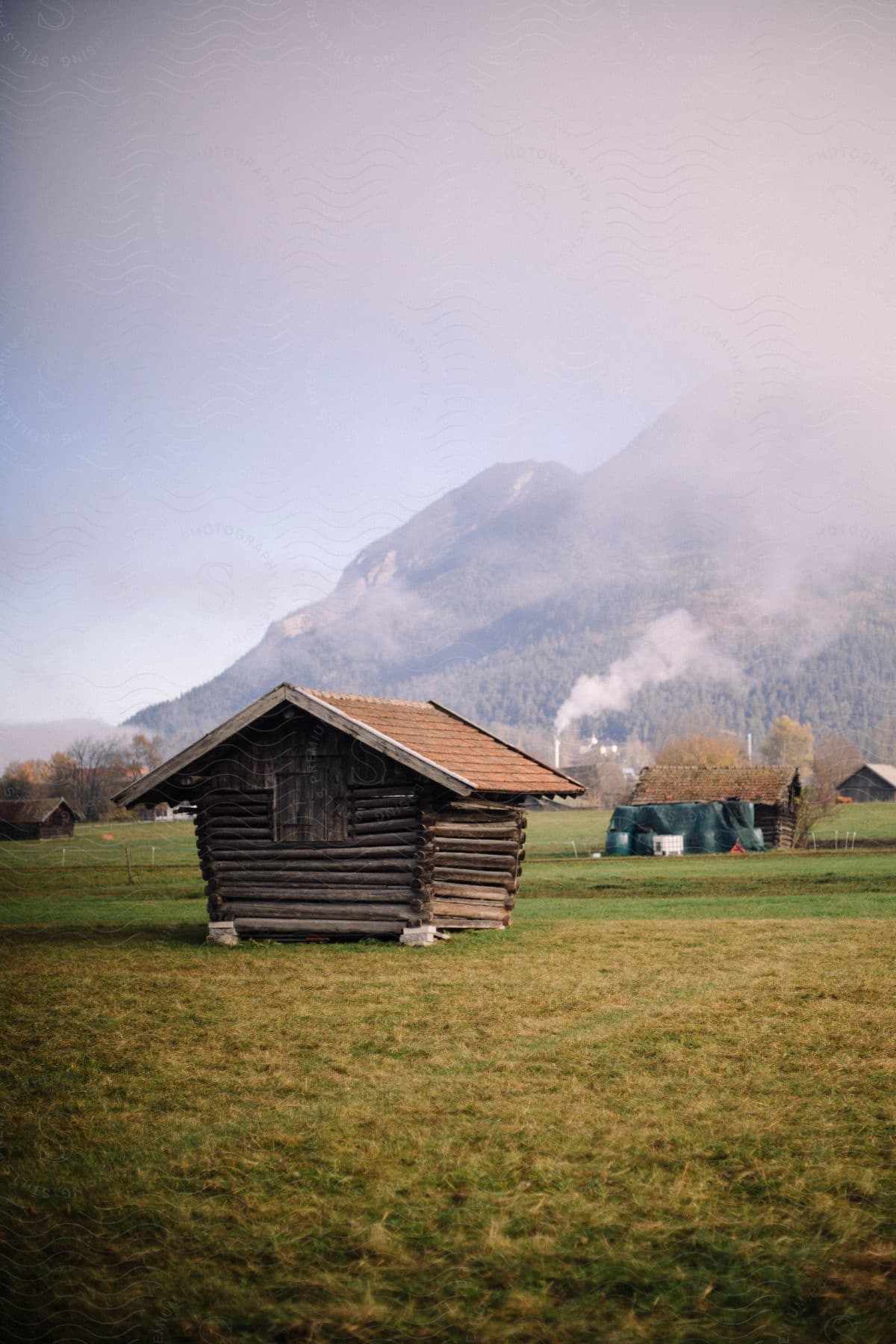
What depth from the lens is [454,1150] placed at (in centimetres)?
772

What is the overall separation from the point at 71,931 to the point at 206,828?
511cm

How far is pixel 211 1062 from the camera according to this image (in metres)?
10.7

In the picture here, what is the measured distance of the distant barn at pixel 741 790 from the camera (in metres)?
60.2

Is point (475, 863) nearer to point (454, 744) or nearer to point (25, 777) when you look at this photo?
point (454, 744)

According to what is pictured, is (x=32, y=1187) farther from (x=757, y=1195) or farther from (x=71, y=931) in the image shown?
(x=71, y=931)

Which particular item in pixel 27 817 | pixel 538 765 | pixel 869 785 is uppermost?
pixel 538 765

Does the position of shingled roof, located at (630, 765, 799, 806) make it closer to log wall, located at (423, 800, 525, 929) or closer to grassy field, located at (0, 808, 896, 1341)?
log wall, located at (423, 800, 525, 929)

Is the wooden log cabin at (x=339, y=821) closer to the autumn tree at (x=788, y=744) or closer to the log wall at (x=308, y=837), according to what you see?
the log wall at (x=308, y=837)

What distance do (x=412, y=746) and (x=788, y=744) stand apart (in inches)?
7185

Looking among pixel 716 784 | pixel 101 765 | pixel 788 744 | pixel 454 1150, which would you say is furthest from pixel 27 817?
pixel 788 744

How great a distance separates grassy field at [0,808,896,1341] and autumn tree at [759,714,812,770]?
179 meters

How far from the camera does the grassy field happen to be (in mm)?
5379

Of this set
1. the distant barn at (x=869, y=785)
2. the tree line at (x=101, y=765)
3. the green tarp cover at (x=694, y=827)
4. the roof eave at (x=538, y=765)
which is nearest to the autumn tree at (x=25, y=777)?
the tree line at (x=101, y=765)

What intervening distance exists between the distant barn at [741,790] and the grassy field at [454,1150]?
44.1 m
